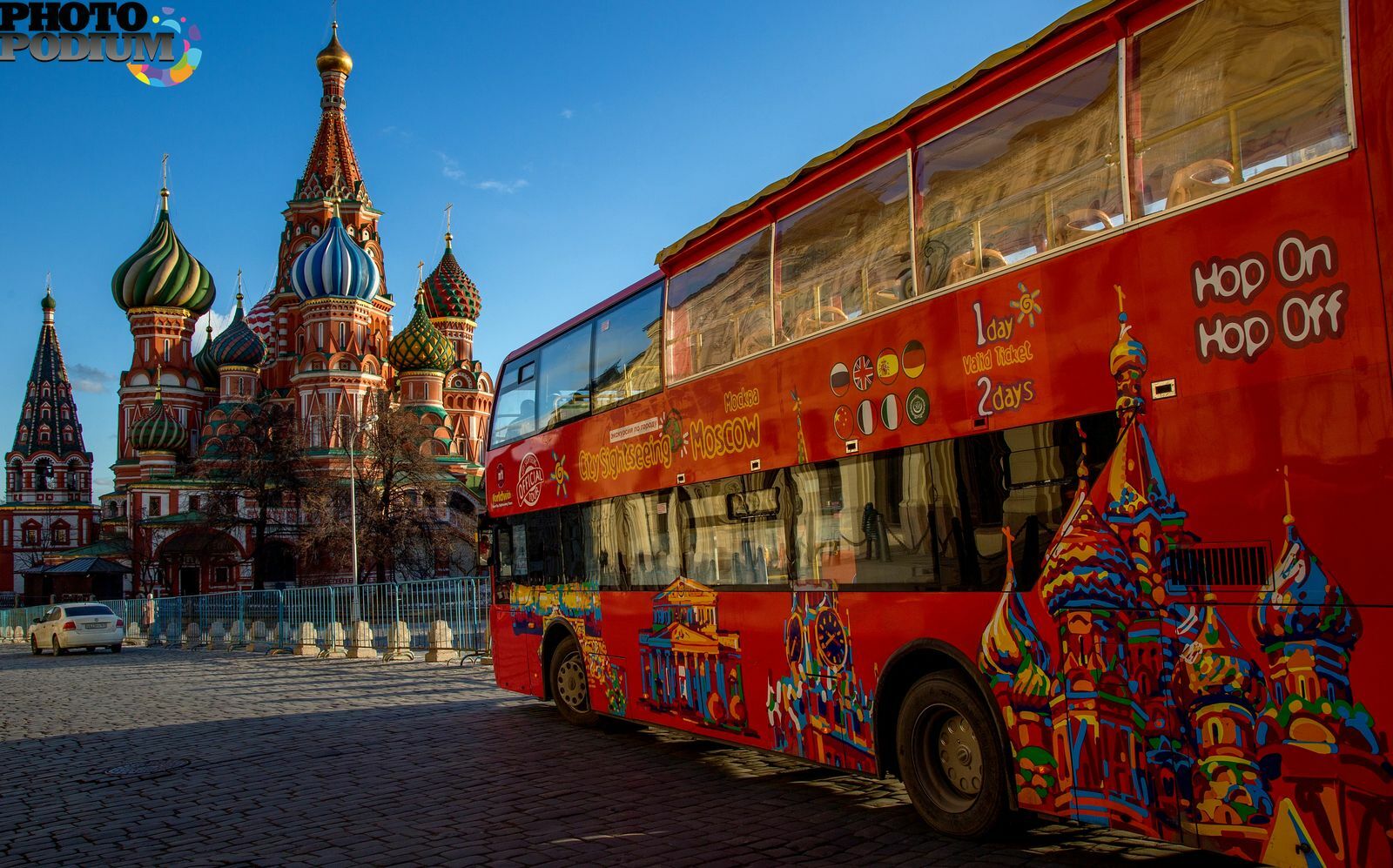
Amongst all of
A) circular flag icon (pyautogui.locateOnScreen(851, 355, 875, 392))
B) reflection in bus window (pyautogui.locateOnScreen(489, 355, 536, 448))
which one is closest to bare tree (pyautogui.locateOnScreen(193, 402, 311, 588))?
reflection in bus window (pyautogui.locateOnScreen(489, 355, 536, 448))

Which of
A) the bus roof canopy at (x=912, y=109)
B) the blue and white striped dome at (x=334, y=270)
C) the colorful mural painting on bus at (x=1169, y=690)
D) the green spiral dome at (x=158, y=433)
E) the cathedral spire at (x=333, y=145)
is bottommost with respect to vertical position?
the colorful mural painting on bus at (x=1169, y=690)

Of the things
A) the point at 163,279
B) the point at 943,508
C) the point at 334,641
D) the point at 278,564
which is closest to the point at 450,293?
the point at 163,279

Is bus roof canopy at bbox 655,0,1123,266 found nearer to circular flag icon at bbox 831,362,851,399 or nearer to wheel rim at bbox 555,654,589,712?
circular flag icon at bbox 831,362,851,399

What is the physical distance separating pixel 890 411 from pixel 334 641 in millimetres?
21201

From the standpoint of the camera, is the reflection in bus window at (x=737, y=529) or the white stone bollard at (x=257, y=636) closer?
the reflection in bus window at (x=737, y=529)

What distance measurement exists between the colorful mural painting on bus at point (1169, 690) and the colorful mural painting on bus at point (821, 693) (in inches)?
52.1

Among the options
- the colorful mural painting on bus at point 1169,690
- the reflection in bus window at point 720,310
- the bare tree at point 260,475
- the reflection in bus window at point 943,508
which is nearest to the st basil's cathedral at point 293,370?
the bare tree at point 260,475

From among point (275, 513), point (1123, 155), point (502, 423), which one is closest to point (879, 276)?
point (1123, 155)

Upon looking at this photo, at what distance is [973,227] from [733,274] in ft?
8.99

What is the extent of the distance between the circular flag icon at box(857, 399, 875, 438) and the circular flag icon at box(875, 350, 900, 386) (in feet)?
0.68

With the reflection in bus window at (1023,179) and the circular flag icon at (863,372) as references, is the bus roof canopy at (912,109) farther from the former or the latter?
the circular flag icon at (863,372)

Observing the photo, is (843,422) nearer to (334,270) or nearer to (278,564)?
(278,564)

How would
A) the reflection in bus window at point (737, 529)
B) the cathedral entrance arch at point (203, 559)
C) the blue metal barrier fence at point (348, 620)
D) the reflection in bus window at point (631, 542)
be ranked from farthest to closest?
the cathedral entrance arch at point (203, 559) < the blue metal barrier fence at point (348, 620) < the reflection in bus window at point (631, 542) < the reflection in bus window at point (737, 529)

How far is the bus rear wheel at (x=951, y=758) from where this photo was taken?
5957 millimetres
